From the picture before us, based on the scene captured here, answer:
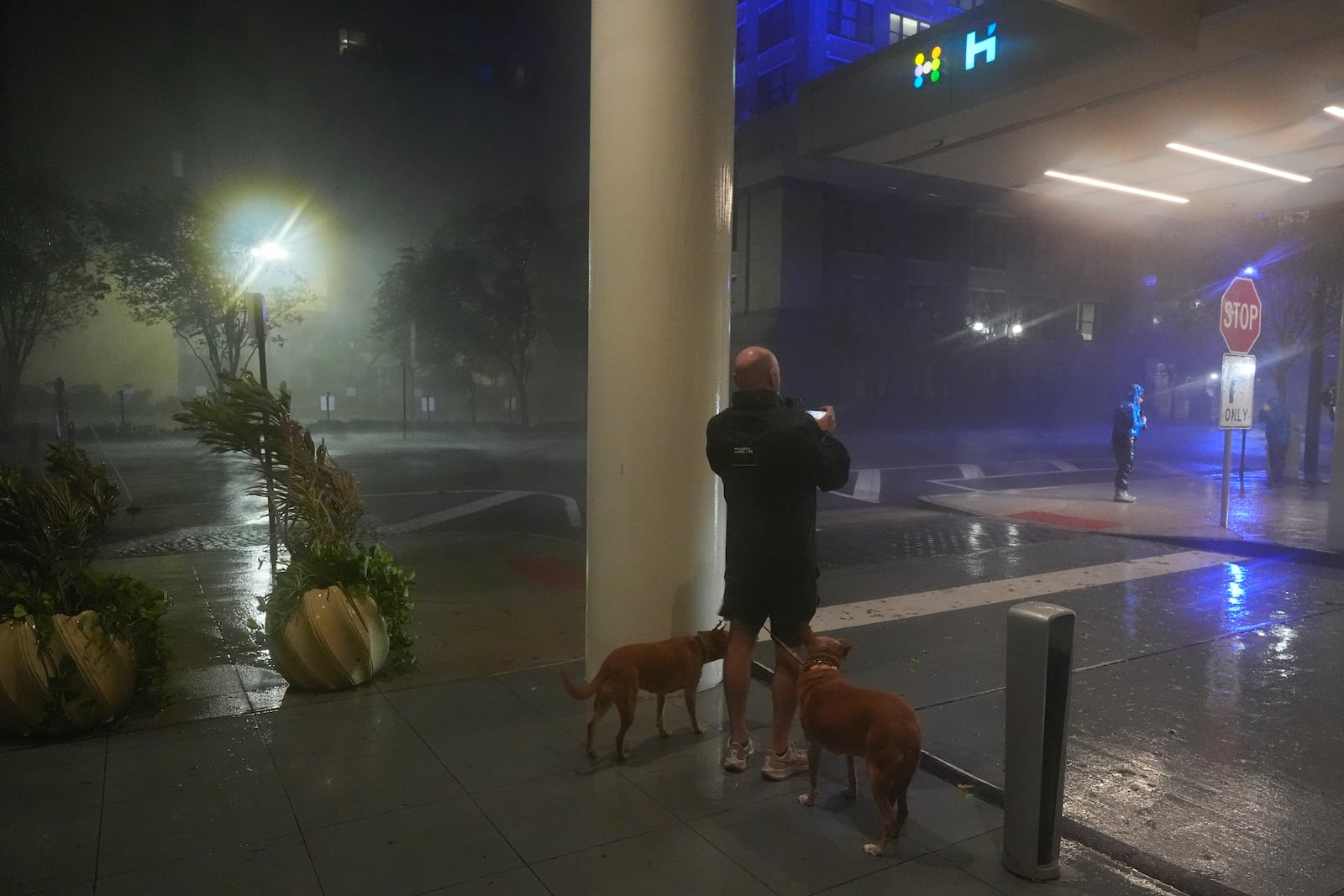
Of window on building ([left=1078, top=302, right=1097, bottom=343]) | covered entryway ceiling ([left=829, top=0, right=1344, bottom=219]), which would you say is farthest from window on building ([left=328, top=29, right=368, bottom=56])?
window on building ([left=1078, top=302, right=1097, bottom=343])

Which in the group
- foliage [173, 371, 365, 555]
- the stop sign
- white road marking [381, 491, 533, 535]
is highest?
the stop sign

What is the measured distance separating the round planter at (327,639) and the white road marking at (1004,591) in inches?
110

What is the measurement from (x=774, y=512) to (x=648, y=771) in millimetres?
1353

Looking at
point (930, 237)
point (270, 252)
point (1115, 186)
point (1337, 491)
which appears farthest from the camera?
point (930, 237)

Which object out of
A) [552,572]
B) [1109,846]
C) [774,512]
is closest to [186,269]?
[552,572]

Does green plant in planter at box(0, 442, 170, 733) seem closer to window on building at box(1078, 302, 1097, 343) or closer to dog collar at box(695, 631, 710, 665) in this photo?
dog collar at box(695, 631, 710, 665)

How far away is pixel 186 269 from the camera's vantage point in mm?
19078

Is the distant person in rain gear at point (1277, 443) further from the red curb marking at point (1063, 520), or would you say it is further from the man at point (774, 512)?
the man at point (774, 512)

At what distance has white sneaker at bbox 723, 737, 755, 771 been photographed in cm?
408

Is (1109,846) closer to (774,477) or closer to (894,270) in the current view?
(774,477)

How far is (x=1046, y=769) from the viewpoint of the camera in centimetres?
318

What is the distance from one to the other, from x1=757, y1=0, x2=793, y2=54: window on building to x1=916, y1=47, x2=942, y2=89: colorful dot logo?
123 ft

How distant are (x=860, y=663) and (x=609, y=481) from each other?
6.87ft

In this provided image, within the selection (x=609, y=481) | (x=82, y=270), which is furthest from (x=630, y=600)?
(x=82, y=270)
